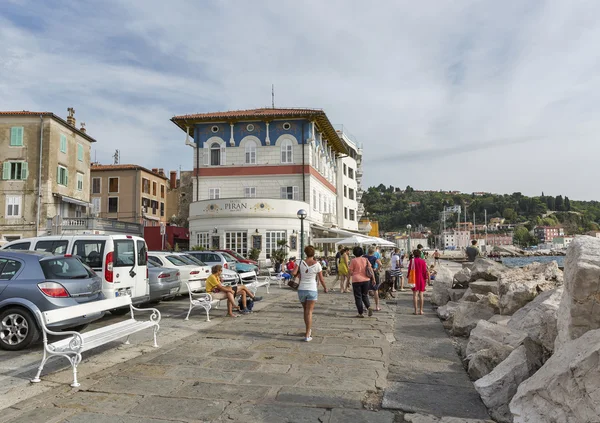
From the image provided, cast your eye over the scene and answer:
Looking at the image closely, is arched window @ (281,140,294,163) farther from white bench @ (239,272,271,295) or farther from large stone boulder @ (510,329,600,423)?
large stone boulder @ (510,329,600,423)

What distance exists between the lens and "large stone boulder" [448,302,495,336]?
8406 mm

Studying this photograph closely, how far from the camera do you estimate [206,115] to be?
35.2m

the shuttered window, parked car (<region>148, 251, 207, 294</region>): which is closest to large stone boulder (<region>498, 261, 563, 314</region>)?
parked car (<region>148, 251, 207, 294</region>)

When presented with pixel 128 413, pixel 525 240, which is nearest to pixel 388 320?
pixel 128 413

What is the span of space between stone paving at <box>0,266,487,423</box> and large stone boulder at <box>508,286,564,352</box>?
99 cm

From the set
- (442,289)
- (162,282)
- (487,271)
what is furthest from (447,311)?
(162,282)

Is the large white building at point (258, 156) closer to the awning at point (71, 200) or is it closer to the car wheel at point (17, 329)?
the awning at point (71, 200)

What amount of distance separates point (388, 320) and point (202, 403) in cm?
646

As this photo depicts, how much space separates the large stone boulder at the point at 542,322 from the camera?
493 centimetres

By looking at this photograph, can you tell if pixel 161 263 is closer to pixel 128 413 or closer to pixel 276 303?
pixel 276 303

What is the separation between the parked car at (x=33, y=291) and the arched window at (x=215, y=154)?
27608 mm

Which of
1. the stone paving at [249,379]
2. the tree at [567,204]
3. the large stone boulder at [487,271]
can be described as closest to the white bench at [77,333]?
the stone paving at [249,379]

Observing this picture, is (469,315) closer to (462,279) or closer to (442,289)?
(442,289)

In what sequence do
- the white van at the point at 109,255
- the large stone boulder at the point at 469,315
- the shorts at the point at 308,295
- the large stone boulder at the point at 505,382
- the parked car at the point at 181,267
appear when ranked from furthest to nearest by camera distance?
the parked car at the point at 181,267
the white van at the point at 109,255
the large stone boulder at the point at 469,315
the shorts at the point at 308,295
the large stone boulder at the point at 505,382
